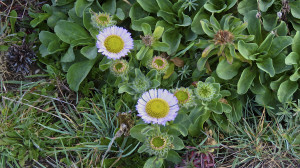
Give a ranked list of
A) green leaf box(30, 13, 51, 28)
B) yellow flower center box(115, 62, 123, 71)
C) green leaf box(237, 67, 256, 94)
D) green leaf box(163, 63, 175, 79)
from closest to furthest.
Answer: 1. yellow flower center box(115, 62, 123, 71)
2. green leaf box(237, 67, 256, 94)
3. green leaf box(163, 63, 175, 79)
4. green leaf box(30, 13, 51, 28)

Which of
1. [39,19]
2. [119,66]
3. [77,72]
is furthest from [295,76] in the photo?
[39,19]

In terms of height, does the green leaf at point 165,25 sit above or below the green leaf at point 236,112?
above

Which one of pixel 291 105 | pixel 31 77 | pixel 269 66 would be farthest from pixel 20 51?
pixel 291 105

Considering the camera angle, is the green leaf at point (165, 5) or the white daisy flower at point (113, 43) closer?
the white daisy flower at point (113, 43)

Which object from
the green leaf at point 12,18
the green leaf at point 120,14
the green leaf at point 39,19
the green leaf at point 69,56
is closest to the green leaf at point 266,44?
the green leaf at point 120,14

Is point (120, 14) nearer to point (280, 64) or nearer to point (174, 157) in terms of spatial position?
point (174, 157)

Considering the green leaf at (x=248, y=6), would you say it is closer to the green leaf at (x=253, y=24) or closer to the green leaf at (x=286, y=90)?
the green leaf at (x=253, y=24)

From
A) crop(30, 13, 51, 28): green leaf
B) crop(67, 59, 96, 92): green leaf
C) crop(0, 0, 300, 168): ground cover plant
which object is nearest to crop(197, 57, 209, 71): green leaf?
crop(0, 0, 300, 168): ground cover plant

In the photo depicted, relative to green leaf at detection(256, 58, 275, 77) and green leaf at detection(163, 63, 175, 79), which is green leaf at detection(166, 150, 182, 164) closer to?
green leaf at detection(163, 63, 175, 79)
